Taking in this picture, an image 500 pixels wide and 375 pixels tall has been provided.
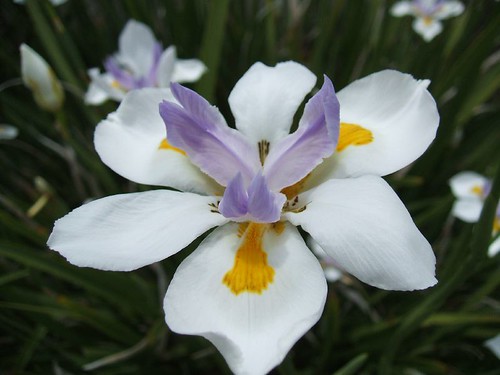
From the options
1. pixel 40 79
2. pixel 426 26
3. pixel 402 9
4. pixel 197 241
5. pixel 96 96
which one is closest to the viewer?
pixel 197 241

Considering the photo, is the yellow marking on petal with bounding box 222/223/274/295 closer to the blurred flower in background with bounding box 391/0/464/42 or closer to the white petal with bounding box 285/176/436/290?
the white petal with bounding box 285/176/436/290

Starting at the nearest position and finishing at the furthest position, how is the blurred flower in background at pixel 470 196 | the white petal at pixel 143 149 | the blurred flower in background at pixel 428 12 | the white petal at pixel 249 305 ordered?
the white petal at pixel 249 305
the white petal at pixel 143 149
the blurred flower in background at pixel 470 196
the blurred flower in background at pixel 428 12

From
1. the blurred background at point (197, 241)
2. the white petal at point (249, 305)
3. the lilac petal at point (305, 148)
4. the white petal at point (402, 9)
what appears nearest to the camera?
the white petal at point (249, 305)

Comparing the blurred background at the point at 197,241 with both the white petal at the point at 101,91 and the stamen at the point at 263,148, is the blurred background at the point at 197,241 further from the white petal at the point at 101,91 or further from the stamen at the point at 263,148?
the stamen at the point at 263,148

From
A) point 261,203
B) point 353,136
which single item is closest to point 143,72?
point 353,136

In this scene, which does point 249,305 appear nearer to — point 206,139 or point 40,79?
point 206,139

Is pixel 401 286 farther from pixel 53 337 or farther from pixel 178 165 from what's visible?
pixel 53 337

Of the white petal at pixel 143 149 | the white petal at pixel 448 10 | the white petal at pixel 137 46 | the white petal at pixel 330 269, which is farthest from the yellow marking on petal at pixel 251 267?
the white petal at pixel 448 10
